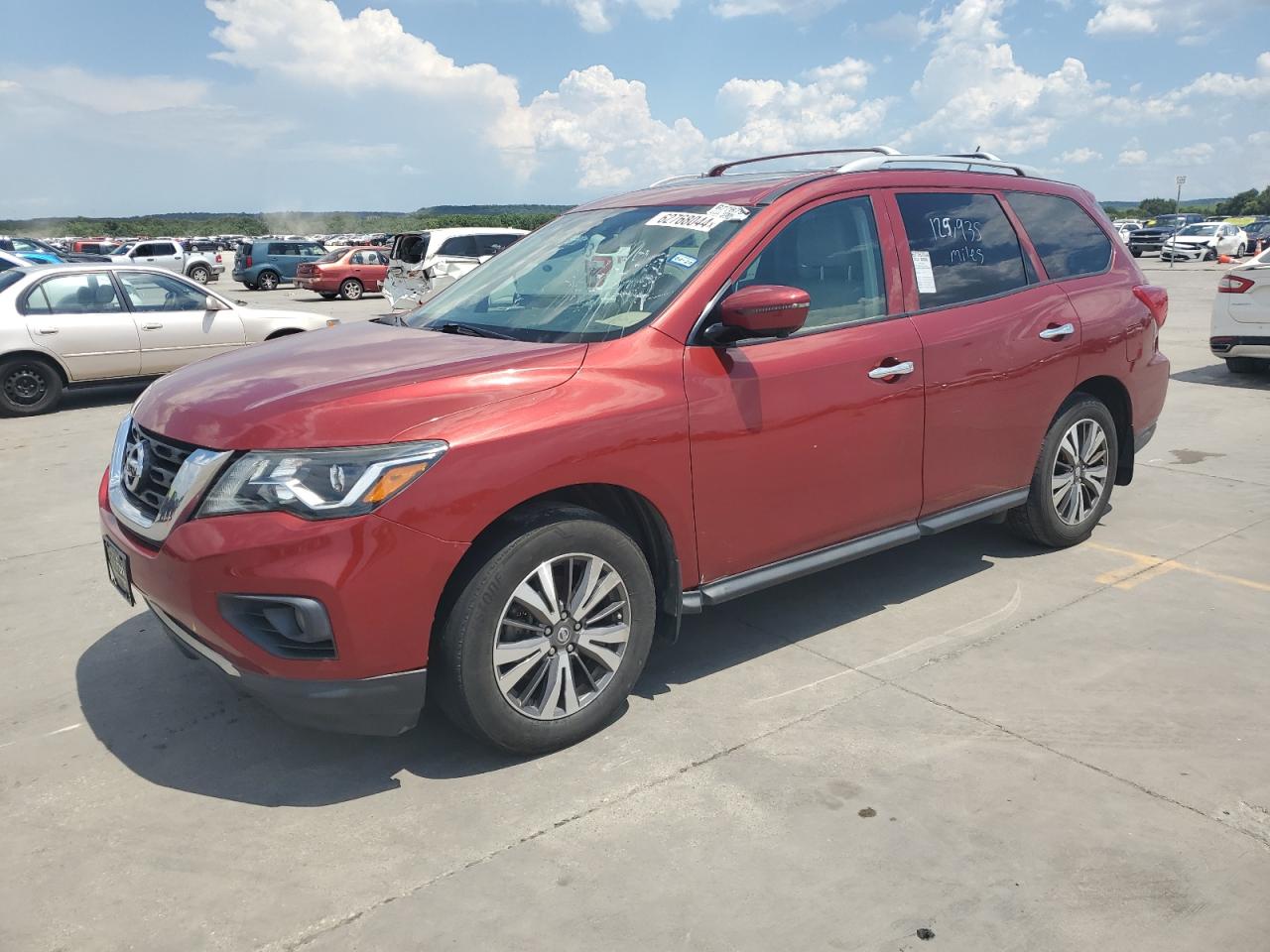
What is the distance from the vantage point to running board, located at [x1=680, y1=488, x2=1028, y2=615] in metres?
3.70

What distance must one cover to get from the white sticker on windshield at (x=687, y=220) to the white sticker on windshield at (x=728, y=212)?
2cm

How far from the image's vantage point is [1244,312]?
10508 millimetres

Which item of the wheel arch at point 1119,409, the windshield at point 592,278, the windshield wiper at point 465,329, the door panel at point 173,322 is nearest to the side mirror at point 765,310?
the windshield at point 592,278

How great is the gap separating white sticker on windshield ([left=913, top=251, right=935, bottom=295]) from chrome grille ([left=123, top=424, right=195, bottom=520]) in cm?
297

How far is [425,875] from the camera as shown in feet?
9.12

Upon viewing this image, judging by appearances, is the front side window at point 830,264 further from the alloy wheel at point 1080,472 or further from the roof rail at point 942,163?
the alloy wheel at point 1080,472

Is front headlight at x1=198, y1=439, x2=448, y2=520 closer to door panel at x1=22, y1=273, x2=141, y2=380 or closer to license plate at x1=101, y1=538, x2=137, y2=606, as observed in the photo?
license plate at x1=101, y1=538, x2=137, y2=606

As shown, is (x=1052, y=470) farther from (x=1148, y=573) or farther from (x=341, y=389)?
(x=341, y=389)

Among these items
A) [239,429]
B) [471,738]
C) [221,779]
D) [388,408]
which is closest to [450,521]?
[388,408]

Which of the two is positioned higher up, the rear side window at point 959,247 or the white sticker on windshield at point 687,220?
the white sticker on windshield at point 687,220

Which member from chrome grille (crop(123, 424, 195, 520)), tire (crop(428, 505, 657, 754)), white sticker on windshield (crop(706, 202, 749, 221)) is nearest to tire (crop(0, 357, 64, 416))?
chrome grille (crop(123, 424, 195, 520))

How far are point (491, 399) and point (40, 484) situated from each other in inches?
227

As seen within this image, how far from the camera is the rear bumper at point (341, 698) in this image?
2955 millimetres

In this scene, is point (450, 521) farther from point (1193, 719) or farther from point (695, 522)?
point (1193, 719)
